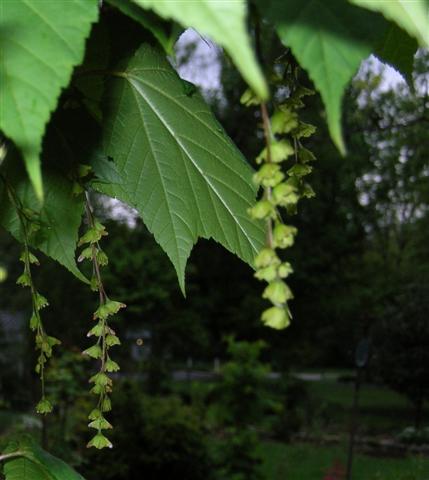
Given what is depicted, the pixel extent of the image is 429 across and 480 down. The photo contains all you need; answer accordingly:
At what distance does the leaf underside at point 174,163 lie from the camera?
0.63 m

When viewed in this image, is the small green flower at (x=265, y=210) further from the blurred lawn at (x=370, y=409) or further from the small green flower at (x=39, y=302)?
the blurred lawn at (x=370, y=409)

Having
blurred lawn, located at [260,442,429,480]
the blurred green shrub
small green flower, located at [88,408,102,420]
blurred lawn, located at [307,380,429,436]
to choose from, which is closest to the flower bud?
small green flower, located at [88,408,102,420]

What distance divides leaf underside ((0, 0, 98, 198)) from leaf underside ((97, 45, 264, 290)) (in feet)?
0.91

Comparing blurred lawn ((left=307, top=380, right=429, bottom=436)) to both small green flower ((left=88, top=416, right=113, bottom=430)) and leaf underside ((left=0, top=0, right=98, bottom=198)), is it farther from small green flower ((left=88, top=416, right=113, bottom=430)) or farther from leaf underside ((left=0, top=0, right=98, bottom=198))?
leaf underside ((left=0, top=0, right=98, bottom=198))

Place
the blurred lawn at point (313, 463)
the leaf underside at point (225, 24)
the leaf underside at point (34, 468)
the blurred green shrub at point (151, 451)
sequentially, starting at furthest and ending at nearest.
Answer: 1. the blurred lawn at point (313, 463)
2. the blurred green shrub at point (151, 451)
3. the leaf underside at point (34, 468)
4. the leaf underside at point (225, 24)

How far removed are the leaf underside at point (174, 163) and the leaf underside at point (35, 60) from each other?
0.28 meters

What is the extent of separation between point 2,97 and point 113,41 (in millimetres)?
302

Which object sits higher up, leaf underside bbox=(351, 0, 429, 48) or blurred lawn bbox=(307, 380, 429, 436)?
leaf underside bbox=(351, 0, 429, 48)

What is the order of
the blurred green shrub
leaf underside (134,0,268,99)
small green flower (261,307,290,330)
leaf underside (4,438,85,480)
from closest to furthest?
leaf underside (134,0,268,99), small green flower (261,307,290,330), leaf underside (4,438,85,480), the blurred green shrub

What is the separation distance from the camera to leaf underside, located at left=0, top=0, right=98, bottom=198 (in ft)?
0.99

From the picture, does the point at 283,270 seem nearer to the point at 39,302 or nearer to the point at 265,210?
the point at 265,210

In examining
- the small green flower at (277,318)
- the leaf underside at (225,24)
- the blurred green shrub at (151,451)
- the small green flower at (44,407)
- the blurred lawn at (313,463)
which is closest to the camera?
the leaf underside at (225,24)

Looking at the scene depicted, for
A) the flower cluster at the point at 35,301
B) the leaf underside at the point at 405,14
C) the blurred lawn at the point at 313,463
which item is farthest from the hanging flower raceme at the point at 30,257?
the blurred lawn at the point at 313,463

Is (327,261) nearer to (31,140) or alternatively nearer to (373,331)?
(373,331)
